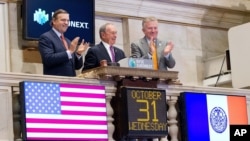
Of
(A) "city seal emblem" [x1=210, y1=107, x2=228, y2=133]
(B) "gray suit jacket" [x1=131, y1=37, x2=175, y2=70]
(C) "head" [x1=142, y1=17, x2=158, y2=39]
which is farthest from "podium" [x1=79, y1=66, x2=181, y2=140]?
(A) "city seal emblem" [x1=210, y1=107, x2=228, y2=133]

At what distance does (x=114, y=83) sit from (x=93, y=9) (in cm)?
347

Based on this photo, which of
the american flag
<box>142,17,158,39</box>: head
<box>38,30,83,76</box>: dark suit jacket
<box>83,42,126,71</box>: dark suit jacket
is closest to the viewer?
the american flag

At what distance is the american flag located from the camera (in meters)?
8.49

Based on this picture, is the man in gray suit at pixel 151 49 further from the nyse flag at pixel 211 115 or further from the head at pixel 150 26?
the nyse flag at pixel 211 115

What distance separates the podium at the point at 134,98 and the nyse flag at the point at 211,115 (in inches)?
19.5

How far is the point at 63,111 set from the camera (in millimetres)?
8812

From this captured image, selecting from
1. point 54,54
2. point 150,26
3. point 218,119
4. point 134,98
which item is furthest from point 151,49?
point 54,54

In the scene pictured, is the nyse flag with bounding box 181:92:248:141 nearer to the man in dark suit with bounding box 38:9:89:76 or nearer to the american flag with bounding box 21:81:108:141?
the american flag with bounding box 21:81:108:141

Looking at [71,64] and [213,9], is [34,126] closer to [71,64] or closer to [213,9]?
[71,64]

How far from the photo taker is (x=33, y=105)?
854cm

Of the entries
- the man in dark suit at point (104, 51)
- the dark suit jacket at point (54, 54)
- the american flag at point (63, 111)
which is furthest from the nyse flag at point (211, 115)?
the dark suit jacket at point (54, 54)

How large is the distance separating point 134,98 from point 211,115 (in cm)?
146

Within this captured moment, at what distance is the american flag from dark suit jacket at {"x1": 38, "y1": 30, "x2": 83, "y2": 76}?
32cm

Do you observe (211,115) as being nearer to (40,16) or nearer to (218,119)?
(218,119)
